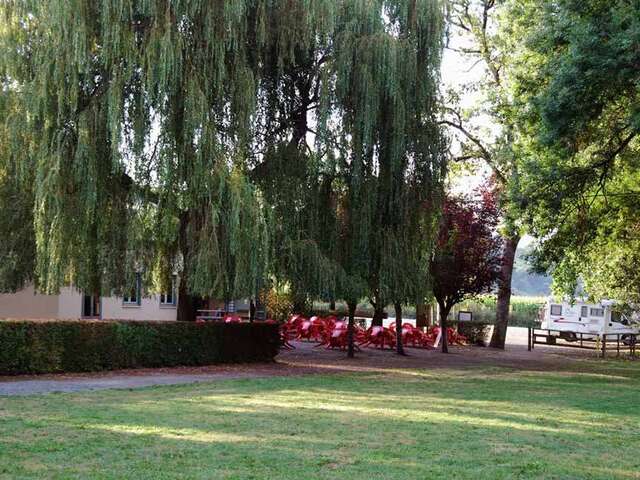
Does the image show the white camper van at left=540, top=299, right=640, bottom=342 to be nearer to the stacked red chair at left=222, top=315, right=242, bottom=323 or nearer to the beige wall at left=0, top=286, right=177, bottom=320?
the stacked red chair at left=222, top=315, right=242, bottom=323

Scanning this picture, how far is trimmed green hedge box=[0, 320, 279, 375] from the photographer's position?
14.4m

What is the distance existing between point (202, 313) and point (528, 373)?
17901 millimetres

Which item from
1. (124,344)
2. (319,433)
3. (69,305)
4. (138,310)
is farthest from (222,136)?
(138,310)

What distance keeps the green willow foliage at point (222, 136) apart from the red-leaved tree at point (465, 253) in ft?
19.1

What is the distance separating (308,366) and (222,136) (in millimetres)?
6239

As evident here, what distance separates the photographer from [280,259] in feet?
55.2

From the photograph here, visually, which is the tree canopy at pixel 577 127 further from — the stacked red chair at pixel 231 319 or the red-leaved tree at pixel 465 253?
the stacked red chair at pixel 231 319

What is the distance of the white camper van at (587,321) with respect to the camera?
33906mm

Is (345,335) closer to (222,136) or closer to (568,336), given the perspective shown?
(222,136)

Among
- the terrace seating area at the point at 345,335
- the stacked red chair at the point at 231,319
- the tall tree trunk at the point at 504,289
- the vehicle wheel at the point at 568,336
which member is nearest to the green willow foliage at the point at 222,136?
the stacked red chair at the point at 231,319

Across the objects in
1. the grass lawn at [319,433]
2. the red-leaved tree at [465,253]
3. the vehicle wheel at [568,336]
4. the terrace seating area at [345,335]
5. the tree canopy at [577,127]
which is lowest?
the vehicle wheel at [568,336]

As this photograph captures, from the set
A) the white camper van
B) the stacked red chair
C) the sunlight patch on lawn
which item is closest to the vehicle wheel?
the white camper van

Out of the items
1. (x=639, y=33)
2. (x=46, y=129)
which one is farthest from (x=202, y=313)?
(x=639, y=33)

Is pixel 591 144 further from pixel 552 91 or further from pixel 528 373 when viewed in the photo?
pixel 528 373
